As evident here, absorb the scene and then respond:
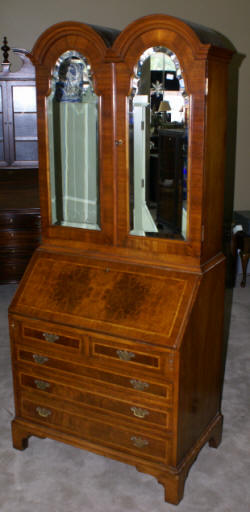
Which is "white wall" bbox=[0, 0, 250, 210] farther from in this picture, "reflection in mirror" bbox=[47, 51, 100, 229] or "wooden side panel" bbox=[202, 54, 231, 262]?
"wooden side panel" bbox=[202, 54, 231, 262]

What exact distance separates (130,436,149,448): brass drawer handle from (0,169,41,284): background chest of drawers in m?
2.77

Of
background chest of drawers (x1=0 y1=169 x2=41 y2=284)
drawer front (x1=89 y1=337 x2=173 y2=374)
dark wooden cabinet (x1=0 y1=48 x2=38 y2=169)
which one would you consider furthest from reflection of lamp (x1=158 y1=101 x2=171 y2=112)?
dark wooden cabinet (x1=0 y1=48 x2=38 y2=169)

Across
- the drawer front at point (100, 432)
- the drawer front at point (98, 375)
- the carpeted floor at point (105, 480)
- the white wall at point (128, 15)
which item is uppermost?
the white wall at point (128, 15)

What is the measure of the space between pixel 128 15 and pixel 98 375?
3877 mm

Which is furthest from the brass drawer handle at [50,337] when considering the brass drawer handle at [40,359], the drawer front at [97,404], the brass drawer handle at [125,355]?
the brass drawer handle at [125,355]

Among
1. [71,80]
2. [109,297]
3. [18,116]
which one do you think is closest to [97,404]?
[109,297]

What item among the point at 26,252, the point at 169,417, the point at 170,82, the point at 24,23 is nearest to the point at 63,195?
the point at 170,82

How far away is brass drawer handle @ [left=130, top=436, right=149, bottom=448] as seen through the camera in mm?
2404

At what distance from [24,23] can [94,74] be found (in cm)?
310

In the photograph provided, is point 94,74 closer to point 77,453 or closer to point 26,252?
point 77,453

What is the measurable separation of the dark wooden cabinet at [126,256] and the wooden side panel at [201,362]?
0.03 ft

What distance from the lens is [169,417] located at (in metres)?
2.31

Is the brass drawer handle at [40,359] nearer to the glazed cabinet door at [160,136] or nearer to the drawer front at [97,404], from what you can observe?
the drawer front at [97,404]

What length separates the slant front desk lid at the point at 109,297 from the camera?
227cm
